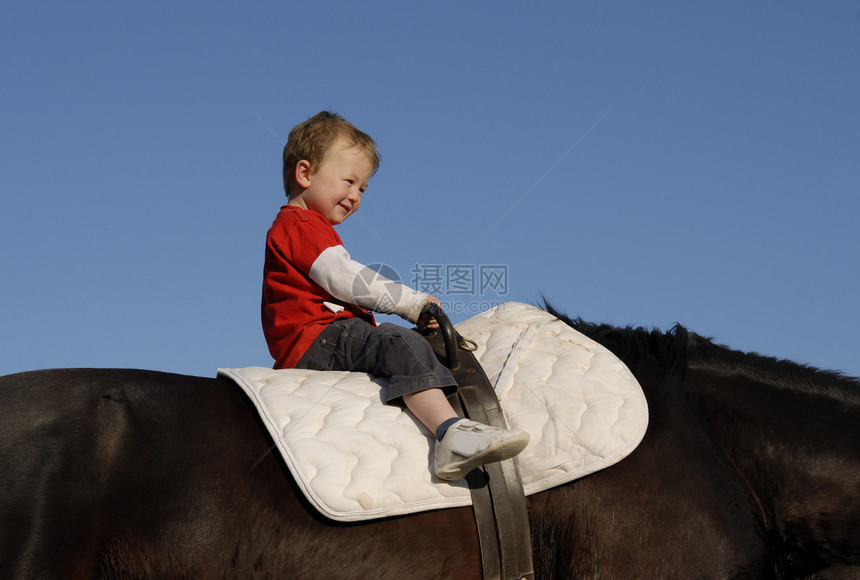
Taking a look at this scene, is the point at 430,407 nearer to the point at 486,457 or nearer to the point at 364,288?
the point at 486,457

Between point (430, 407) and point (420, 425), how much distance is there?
0.09 meters

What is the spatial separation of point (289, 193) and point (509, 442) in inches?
72.5

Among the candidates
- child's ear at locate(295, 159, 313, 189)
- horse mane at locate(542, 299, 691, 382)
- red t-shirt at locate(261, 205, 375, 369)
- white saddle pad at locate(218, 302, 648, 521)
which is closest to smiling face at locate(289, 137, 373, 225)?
child's ear at locate(295, 159, 313, 189)

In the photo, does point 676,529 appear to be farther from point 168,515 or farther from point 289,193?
point 289,193

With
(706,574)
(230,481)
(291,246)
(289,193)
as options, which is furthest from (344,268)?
(706,574)

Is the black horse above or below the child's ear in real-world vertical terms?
below

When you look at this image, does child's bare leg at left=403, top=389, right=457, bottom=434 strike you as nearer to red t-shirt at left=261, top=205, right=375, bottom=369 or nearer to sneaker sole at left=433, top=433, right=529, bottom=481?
sneaker sole at left=433, top=433, right=529, bottom=481

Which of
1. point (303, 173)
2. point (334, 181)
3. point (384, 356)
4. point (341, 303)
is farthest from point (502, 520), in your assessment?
point (303, 173)

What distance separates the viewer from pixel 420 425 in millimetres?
2566

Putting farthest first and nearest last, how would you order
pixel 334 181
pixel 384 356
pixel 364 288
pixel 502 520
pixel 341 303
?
pixel 334 181
pixel 341 303
pixel 364 288
pixel 384 356
pixel 502 520

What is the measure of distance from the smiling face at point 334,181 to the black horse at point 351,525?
1061 mm

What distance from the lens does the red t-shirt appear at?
2971 millimetres

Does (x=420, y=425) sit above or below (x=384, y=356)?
below

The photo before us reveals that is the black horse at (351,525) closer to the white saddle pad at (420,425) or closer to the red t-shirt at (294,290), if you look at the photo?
the white saddle pad at (420,425)
